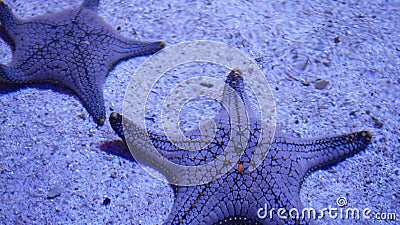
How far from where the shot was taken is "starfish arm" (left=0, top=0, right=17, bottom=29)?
363 centimetres

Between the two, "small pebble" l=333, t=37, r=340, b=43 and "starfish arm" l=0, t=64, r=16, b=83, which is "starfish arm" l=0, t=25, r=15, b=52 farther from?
"small pebble" l=333, t=37, r=340, b=43

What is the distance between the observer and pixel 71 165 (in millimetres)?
2779

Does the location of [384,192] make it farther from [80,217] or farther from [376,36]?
[80,217]

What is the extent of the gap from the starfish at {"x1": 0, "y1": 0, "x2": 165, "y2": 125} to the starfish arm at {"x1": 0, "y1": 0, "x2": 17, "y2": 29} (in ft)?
0.11

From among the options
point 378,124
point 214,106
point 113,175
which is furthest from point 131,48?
point 378,124

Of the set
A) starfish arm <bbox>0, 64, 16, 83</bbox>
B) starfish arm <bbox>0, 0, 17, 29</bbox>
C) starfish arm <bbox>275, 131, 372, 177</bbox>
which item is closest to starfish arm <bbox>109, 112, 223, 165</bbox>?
starfish arm <bbox>275, 131, 372, 177</bbox>

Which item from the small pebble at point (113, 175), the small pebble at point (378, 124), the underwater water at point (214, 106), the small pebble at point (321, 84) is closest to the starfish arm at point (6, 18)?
the underwater water at point (214, 106)

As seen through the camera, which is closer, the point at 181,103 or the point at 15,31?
the point at 181,103

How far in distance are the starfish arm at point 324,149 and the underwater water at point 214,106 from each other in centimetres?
17

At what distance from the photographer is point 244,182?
2.31m

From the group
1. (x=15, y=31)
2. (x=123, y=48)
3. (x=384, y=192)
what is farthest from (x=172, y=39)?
(x=384, y=192)

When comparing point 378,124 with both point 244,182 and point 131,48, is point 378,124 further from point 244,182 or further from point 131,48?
point 131,48

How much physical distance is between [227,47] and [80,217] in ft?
6.80

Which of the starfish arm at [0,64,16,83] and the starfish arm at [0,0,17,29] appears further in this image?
the starfish arm at [0,0,17,29]
